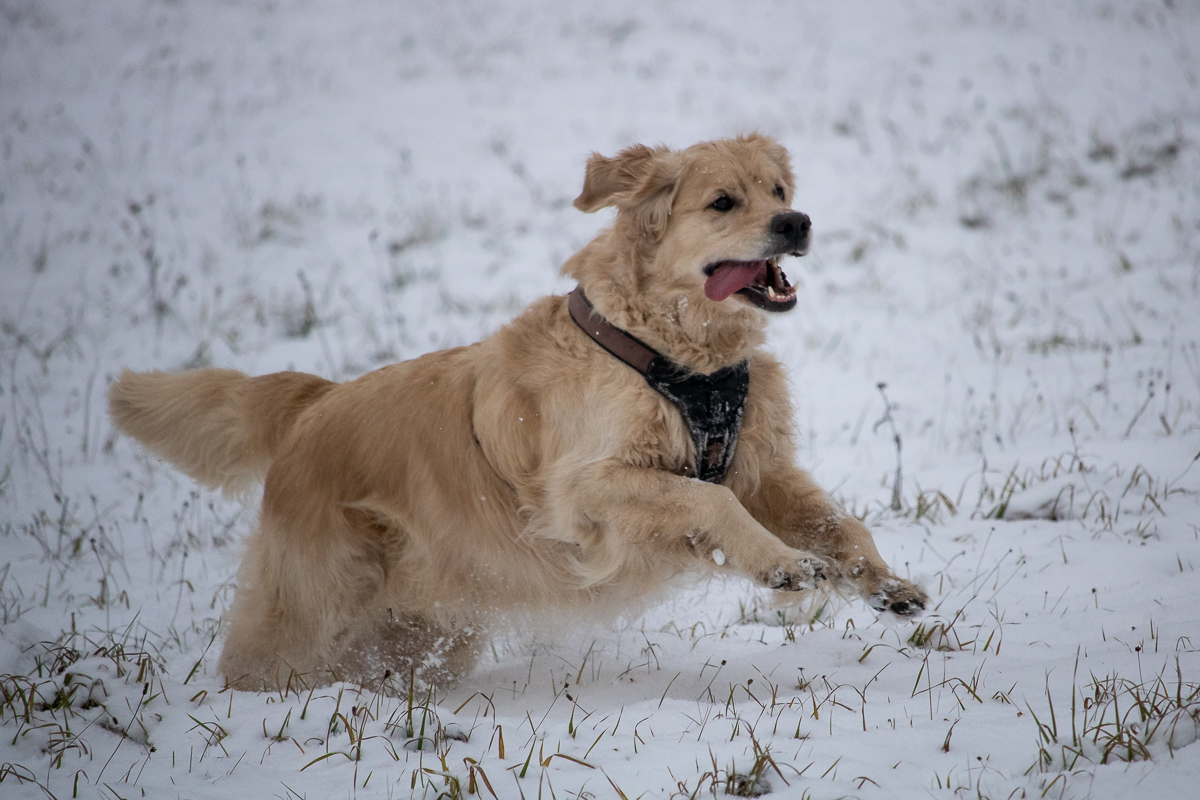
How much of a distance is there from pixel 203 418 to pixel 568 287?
270cm

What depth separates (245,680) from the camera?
3.17 metres

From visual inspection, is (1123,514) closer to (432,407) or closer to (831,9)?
(432,407)

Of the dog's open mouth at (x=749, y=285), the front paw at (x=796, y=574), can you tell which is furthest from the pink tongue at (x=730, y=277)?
the front paw at (x=796, y=574)

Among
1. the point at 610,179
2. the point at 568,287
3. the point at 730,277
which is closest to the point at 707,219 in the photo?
the point at 730,277

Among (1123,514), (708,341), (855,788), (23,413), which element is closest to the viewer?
(855,788)

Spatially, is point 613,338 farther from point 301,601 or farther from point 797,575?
point 301,601

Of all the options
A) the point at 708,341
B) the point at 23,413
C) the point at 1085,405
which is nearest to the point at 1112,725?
the point at 708,341

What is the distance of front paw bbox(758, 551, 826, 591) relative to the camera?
263 cm

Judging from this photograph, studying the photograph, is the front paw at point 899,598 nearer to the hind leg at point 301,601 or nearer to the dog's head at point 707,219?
the dog's head at point 707,219

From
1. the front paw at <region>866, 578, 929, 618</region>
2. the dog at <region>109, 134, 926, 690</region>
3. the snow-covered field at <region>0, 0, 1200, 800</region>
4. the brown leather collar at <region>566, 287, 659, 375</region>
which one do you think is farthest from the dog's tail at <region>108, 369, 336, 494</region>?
the front paw at <region>866, 578, 929, 618</region>

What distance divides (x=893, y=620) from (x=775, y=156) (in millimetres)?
1882

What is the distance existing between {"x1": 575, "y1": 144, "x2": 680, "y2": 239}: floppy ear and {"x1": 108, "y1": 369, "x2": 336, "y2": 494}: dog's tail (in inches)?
56.9

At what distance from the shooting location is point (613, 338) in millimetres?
3059

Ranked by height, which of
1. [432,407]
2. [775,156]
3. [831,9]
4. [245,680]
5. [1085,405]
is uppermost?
[831,9]
